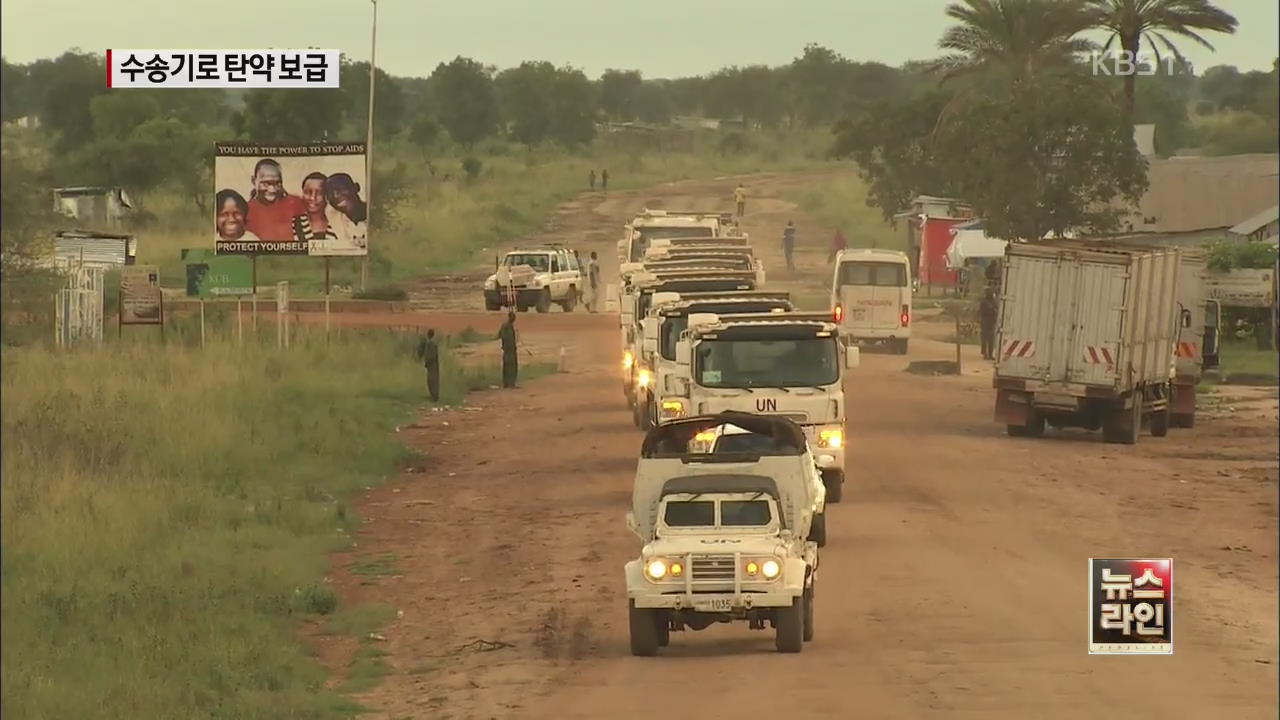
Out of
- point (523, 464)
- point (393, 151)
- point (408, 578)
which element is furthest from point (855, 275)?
point (393, 151)

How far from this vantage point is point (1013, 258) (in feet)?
111

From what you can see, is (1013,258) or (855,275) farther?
(855,275)

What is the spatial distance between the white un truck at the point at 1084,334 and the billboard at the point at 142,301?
1918 centimetres

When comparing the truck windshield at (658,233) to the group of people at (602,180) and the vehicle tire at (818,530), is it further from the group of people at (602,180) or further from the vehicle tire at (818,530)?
the group of people at (602,180)

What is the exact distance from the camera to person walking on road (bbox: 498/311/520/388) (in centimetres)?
4172

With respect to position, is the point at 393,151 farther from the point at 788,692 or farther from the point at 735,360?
the point at 788,692

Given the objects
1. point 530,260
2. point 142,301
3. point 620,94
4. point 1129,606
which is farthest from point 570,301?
point 620,94

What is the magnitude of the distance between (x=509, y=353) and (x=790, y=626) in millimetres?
25881

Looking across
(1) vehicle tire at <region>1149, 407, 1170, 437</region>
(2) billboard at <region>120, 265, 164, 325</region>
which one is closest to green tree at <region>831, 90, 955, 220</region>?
(2) billboard at <region>120, 265, 164, 325</region>

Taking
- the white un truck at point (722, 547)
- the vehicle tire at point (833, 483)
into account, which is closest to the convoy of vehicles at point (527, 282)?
the vehicle tire at point (833, 483)

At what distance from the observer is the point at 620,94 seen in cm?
17338

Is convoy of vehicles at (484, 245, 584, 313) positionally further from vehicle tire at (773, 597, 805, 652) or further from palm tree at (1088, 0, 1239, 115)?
vehicle tire at (773, 597, 805, 652)

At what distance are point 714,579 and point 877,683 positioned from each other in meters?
1.73

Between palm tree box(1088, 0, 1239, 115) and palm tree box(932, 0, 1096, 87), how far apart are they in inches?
174
